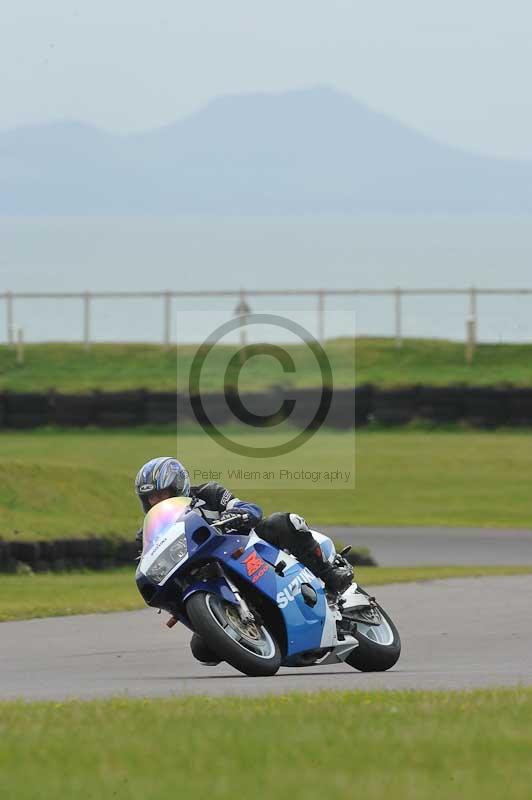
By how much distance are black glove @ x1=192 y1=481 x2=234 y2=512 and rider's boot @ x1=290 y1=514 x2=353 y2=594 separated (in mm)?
394

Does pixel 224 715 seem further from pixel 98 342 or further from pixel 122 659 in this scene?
pixel 98 342

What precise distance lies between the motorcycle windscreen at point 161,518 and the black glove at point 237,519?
214mm

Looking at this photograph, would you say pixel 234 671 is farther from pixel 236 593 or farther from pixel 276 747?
pixel 276 747

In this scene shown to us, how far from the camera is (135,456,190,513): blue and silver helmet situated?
9.41m

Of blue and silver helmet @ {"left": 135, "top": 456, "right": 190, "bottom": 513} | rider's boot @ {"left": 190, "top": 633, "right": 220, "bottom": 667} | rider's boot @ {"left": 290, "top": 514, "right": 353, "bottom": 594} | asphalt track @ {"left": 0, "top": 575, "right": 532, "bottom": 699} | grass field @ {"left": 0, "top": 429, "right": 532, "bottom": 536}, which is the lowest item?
grass field @ {"left": 0, "top": 429, "right": 532, "bottom": 536}

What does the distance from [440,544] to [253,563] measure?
13037 millimetres

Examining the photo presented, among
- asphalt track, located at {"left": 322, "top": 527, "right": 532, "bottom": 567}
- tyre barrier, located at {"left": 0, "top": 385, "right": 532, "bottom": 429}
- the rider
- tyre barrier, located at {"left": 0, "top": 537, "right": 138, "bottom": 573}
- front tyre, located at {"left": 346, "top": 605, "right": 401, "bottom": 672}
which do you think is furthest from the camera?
tyre barrier, located at {"left": 0, "top": 385, "right": 532, "bottom": 429}

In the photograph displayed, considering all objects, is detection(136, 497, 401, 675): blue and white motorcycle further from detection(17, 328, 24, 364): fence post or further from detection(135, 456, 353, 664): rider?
detection(17, 328, 24, 364): fence post

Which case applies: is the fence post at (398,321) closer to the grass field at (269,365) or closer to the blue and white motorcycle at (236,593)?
the grass field at (269,365)

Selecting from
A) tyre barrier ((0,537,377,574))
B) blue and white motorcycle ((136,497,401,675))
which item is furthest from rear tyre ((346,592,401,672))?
tyre barrier ((0,537,377,574))

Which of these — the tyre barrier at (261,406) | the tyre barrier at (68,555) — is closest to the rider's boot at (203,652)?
the tyre barrier at (68,555)

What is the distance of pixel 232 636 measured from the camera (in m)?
8.92

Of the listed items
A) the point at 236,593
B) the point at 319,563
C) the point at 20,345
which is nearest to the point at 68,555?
the point at 319,563

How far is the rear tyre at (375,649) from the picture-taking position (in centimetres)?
981
